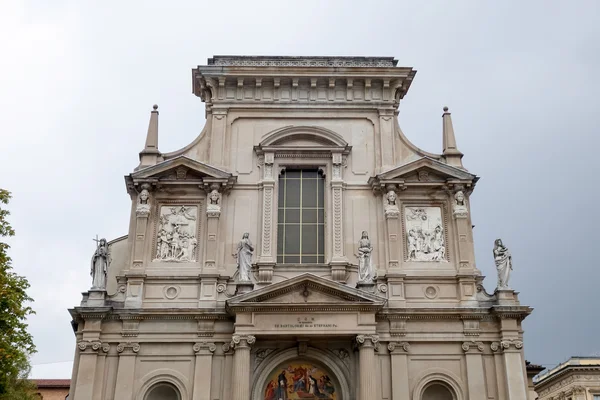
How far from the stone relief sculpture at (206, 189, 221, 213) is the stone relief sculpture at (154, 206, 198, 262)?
Result: 0.60 m

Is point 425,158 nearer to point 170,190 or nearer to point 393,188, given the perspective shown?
point 393,188

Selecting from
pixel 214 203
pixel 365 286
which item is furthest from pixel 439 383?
pixel 214 203

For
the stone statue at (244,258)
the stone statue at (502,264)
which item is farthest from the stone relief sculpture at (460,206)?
the stone statue at (244,258)

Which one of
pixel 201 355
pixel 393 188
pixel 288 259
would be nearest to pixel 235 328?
pixel 201 355

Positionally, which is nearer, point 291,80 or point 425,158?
point 425,158

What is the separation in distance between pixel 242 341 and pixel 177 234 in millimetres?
4528

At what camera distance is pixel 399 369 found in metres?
21.1

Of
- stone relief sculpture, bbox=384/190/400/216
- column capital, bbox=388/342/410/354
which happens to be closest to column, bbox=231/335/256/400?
column capital, bbox=388/342/410/354

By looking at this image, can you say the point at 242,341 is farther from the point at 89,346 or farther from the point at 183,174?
the point at 183,174

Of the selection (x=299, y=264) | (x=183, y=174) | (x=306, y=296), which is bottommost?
(x=306, y=296)

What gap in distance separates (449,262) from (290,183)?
5.94 meters

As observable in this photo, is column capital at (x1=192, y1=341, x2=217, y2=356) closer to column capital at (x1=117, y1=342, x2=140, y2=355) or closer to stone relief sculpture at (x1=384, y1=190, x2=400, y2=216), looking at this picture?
column capital at (x1=117, y1=342, x2=140, y2=355)

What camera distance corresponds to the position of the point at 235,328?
67.8 ft

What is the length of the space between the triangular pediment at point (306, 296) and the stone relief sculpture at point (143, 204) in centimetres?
453
